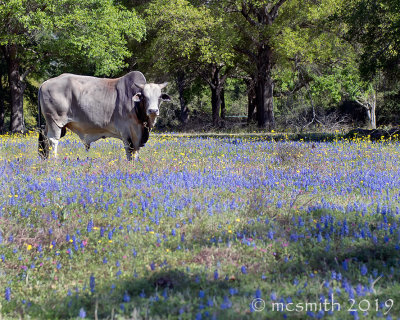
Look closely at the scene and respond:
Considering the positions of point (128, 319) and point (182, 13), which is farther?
point (182, 13)

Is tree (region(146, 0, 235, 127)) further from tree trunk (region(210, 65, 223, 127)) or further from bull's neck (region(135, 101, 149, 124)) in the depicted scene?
bull's neck (region(135, 101, 149, 124))

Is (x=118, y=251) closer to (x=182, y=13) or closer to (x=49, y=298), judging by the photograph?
(x=49, y=298)

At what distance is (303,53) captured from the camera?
25984 millimetres

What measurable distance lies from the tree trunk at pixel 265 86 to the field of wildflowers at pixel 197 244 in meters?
20.6

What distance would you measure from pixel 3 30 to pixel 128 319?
2474cm

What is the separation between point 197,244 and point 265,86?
25.2m

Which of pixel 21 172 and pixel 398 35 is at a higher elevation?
pixel 398 35

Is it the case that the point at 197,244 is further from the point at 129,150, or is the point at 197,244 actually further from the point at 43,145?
the point at 43,145

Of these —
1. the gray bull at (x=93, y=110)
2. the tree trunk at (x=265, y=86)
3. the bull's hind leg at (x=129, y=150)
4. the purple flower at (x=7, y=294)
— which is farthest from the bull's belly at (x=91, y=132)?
the tree trunk at (x=265, y=86)

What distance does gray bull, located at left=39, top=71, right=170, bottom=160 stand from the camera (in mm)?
11414

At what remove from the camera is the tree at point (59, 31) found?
23172 millimetres

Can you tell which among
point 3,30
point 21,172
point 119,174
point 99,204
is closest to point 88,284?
point 99,204

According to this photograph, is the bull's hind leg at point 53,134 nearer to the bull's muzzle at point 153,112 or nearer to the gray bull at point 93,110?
the gray bull at point 93,110

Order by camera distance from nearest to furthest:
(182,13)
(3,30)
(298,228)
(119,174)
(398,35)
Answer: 1. (298,228)
2. (119,174)
3. (398,35)
4. (3,30)
5. (182,13)
